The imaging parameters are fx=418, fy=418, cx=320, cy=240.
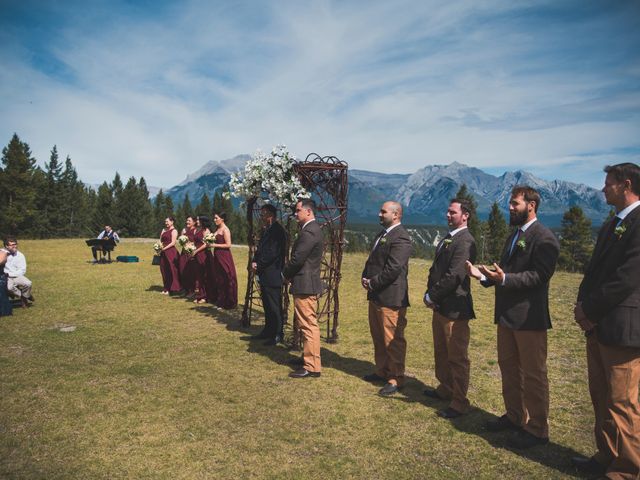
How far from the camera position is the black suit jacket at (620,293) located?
374 centimetres

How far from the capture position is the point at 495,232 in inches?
2778

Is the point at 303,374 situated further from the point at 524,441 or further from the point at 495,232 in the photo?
the point at 495,232

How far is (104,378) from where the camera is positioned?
6652 mm

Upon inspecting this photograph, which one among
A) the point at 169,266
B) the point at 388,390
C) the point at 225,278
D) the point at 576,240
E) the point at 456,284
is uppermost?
the point at 576,240

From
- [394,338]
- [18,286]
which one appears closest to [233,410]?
[394,338]

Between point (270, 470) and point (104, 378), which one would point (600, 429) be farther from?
point (104, 378)

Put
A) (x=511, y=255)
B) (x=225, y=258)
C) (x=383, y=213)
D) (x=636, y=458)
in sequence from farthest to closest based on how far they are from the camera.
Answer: (x=225, y=258) < (x=383, y=213) < (x=511, y=255) < (x=636, y=458)

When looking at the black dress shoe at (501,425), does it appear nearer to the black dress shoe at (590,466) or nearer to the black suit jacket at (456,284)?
the black dress shoe at (590,466)

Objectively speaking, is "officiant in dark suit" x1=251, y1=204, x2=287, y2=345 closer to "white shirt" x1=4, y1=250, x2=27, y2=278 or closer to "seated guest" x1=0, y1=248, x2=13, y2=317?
"seated guest" x1=0, y1=248, x2=13, y2=317

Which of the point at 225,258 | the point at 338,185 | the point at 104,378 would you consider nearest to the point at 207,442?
the point at 104,378

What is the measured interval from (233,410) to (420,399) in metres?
2.65

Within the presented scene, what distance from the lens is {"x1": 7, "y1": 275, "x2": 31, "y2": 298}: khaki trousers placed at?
1087 centimetres

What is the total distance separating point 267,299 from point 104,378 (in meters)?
3.28

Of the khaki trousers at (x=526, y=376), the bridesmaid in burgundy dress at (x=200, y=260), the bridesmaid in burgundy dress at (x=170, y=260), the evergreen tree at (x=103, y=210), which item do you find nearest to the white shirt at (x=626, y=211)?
the khaki trousers at (x=526, y=376)
